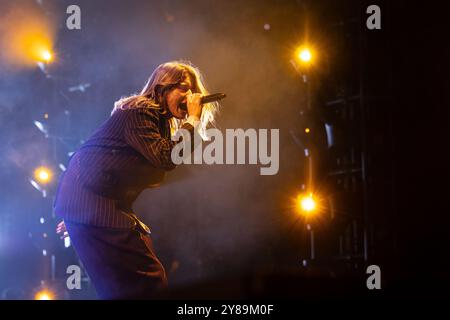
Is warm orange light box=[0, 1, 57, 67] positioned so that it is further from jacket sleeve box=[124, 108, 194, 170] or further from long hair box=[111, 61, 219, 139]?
jacket sleeve box=[124, 108, 194, 170]

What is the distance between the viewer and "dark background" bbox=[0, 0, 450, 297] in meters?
3.99

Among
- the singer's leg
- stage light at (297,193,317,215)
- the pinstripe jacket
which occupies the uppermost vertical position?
stage light at (297,193,317,215)

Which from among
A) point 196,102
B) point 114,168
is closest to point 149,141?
point 114,168

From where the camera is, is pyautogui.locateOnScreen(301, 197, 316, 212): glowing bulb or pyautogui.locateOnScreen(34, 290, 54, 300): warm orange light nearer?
pyautogui.locateOnScreen(301, 197, 316, 212): glowing bulb

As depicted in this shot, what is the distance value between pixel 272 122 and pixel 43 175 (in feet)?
5.92

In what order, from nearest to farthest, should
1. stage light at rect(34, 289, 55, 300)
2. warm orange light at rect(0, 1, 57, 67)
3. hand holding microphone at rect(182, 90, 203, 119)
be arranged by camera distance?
hand holding microphone at rect(182, 90, 203, 119), warm orange light at rect(0, 1, 57, 67), stage light at rect(34, 289, 55, 300)

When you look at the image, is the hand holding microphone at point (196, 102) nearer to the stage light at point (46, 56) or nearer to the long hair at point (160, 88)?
the long hair at point (160, 88)

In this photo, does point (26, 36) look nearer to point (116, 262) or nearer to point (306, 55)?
point (306, 55)

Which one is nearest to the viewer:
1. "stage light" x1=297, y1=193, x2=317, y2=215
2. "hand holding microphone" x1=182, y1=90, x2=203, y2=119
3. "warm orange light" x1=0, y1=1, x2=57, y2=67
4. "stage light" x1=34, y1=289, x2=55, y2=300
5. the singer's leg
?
the singer's leg

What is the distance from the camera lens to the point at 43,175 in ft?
16.0

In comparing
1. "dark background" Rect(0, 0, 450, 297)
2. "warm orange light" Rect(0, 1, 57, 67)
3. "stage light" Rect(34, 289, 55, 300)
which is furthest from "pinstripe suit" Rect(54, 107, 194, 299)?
"stage light" Rect(34, 289, 55, 300)

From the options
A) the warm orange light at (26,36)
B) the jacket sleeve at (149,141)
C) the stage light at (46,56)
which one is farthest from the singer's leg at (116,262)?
the stage light at (46,56)
